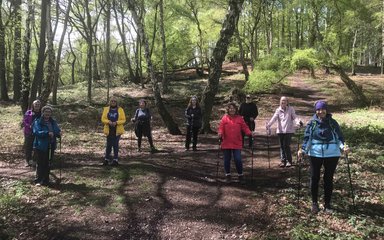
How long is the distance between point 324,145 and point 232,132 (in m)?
2.28

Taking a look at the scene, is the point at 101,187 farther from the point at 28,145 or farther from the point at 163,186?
the point at 28,145

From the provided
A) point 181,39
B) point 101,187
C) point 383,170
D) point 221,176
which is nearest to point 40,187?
point 101,187

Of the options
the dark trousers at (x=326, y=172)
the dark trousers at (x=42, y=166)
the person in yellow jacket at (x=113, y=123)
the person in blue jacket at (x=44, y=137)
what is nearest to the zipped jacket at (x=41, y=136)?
the person in blue jacket at (x=44, y=137)

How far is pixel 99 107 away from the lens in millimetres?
23109

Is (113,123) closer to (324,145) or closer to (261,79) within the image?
(324,145)

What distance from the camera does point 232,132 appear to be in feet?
26.8

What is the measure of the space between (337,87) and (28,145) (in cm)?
2621

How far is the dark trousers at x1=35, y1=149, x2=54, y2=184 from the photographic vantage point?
28.2 ft

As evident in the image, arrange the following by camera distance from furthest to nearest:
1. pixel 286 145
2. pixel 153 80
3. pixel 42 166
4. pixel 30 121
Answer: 1. pixel 153 80
2. pixel 30 121
3. pixel 286 145
4. pixel 42 166

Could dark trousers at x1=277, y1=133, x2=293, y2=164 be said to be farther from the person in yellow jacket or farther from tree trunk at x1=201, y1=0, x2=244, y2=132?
tree trunk at x1=201, y1=0, x2=244, y2=132

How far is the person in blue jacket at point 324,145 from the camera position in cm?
634

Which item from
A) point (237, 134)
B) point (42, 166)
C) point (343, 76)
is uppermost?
point (343, 76)

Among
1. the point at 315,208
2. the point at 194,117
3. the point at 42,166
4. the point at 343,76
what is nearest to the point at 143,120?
the point at 194,117

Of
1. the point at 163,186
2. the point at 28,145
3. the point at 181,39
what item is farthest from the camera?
the point at 181,39
